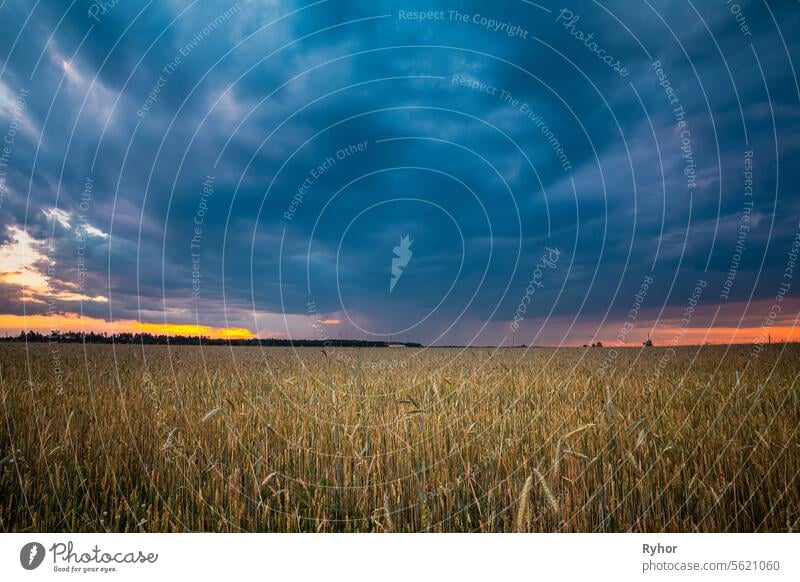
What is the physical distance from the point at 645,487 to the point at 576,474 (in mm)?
588

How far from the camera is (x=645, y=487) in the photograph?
395cm
